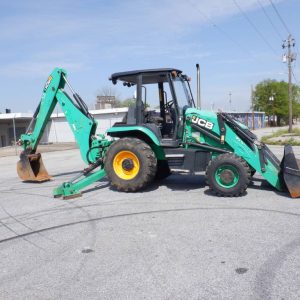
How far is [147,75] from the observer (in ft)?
27.2

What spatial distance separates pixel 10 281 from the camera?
4156 millimetres

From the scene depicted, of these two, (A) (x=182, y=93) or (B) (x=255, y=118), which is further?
(B) (x=255, y=118)

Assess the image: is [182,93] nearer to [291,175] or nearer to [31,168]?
[291,175]

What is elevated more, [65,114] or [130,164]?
[65,114]

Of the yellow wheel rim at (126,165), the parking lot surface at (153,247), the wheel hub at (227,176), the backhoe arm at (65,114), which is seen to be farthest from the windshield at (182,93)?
the backhoe arm at (65,114)

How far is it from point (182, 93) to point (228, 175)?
7.45ft

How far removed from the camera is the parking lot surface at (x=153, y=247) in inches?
152

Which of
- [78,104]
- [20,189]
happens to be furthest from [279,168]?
[20,189]

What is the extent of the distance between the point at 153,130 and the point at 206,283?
15.4 ft

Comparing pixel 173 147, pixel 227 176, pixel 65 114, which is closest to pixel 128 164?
pixel 173 147

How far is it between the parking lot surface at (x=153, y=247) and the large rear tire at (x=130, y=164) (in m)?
0.31

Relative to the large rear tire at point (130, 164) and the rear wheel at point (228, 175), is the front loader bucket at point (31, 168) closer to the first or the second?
the large rear tire at point (130, 164)

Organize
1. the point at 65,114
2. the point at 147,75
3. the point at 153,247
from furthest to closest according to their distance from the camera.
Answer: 1. the point at 65,114
2. the point at 147,75
3. the point at 153,247

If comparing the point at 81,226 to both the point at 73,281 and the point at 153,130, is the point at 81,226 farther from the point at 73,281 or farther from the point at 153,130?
the point at 153,130
